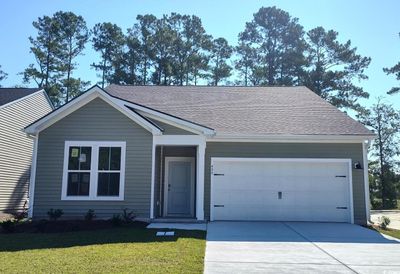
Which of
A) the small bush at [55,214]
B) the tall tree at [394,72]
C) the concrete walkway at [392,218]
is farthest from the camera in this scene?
the tall tree at [394,72]

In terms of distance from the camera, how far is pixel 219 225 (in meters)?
12.5

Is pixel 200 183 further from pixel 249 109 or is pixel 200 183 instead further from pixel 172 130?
pixel 249 109

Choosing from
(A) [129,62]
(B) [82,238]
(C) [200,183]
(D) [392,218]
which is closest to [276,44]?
(A) [129,62]

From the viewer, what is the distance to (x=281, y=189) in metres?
13.9

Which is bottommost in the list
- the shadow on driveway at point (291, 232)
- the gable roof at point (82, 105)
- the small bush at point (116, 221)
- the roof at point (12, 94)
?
the shadow on driveway at point (291, 232)

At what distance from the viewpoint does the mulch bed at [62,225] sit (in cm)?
1114

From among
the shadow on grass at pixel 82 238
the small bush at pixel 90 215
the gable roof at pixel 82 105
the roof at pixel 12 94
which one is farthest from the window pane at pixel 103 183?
the roof at pixel 12 94

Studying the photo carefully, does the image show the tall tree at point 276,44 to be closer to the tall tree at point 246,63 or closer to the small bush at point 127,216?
the tall tree at point 246,63

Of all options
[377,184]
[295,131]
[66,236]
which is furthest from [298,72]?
[66,236]

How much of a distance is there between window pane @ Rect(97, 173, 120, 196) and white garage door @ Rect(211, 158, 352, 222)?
10.5 ft

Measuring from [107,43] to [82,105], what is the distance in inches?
1048

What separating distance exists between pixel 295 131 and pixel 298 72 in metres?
23.1

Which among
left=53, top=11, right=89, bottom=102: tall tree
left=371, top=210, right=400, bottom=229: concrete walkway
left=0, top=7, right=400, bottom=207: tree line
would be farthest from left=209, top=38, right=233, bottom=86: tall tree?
left=371, top=210, right=400, bottom=229: concrete walkway

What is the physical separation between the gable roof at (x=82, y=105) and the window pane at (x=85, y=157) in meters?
1.35
